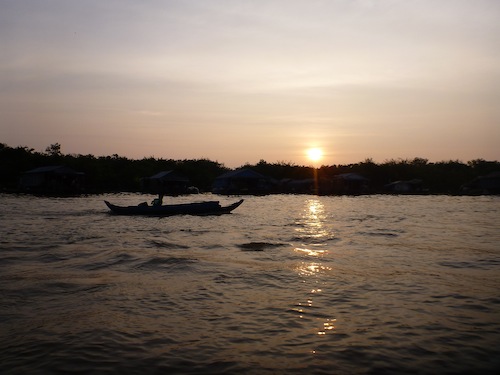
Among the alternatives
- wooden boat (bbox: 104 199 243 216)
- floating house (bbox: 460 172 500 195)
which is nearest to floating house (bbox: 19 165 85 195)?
wooden boat (bbox: 104 199 243 216)

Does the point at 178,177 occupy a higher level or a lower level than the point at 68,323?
higher

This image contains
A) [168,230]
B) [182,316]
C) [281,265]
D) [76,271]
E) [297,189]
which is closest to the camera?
[182,316]

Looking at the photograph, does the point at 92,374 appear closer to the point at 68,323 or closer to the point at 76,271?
the point at 68,323

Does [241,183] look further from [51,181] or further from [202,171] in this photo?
[51,181]

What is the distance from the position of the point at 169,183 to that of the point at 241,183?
11.7 meters

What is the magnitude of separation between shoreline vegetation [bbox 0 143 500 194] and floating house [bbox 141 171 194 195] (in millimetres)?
3362

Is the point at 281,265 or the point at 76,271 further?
the point at 281,265

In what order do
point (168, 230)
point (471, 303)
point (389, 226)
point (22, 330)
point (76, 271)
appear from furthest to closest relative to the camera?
point (389, 226) < point (168, 230) < point (76, 271) < point (471, 303) < point (22, 330)

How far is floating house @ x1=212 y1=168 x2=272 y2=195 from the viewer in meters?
60.9

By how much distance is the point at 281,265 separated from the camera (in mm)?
11062

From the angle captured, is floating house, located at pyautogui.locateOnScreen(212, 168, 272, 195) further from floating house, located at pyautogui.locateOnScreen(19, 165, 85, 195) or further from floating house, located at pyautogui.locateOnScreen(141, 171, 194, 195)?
floating house, located at pyautogui.locateOnScreen(19, 165, 85, 195)

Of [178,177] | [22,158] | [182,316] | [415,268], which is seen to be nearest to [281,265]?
[415,268]

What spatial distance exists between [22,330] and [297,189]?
6968cm

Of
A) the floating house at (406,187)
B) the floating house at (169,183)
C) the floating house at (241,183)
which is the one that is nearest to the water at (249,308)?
the floating house at (169,183)
